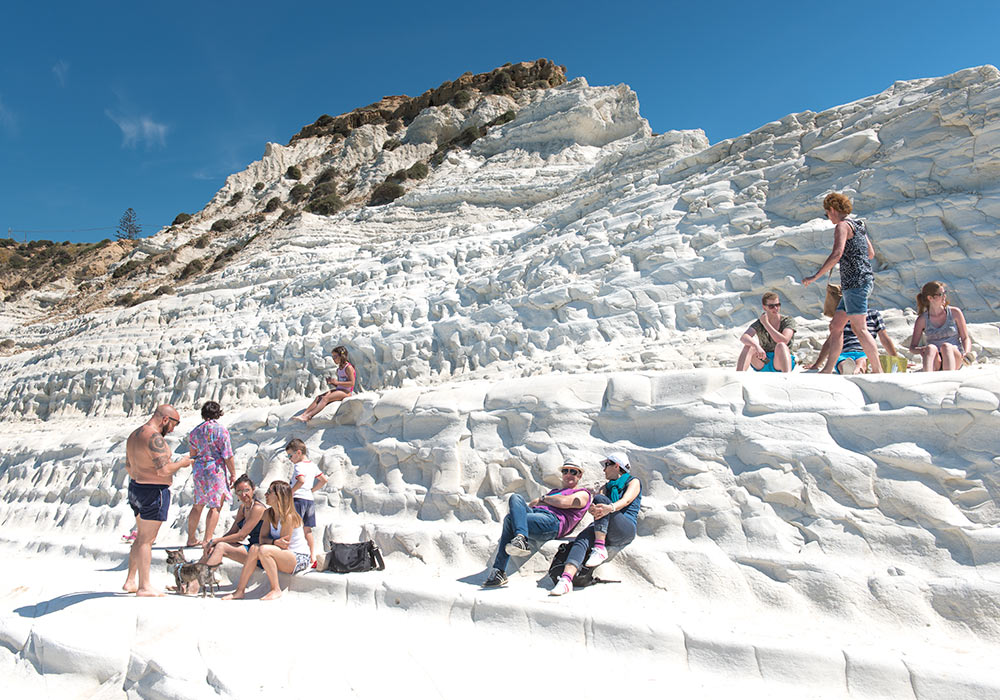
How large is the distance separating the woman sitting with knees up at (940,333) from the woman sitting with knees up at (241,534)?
5634 mm

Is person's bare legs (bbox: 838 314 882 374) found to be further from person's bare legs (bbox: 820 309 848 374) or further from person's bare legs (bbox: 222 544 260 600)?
person's bare legs (bbox: 222 544 260 600)

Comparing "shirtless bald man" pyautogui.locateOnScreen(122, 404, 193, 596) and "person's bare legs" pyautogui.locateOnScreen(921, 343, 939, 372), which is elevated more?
"person's bare legs" pyautogui.locateOnScreen(921, 343, 939, 372)

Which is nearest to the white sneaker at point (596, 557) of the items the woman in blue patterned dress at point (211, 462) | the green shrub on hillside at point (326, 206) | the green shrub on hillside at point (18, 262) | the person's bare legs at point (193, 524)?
the woman in blue patterned dress at point (211, 462)

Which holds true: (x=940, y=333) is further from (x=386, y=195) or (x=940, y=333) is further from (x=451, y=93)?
(x=451, y=93)

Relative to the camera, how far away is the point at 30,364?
14641 mm

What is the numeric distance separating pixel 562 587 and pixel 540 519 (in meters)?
0.59

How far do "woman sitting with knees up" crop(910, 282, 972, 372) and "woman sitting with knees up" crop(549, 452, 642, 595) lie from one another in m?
2.67

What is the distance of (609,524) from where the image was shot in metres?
4.44

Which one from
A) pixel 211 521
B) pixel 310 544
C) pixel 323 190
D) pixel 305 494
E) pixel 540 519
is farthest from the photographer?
pixel 323 190

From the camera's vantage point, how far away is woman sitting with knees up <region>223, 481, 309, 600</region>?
196 inches

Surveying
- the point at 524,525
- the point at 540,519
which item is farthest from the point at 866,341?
the point at 524,525

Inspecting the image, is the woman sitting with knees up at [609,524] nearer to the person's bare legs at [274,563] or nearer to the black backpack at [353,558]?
the black backpack at [353,558]

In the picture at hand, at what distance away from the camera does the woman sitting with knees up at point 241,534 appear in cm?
526

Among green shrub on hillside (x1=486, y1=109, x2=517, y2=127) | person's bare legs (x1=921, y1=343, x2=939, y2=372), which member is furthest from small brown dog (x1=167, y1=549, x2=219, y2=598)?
green shrub on hillside (x1=486, y1=109, x2=517, y2=127)
